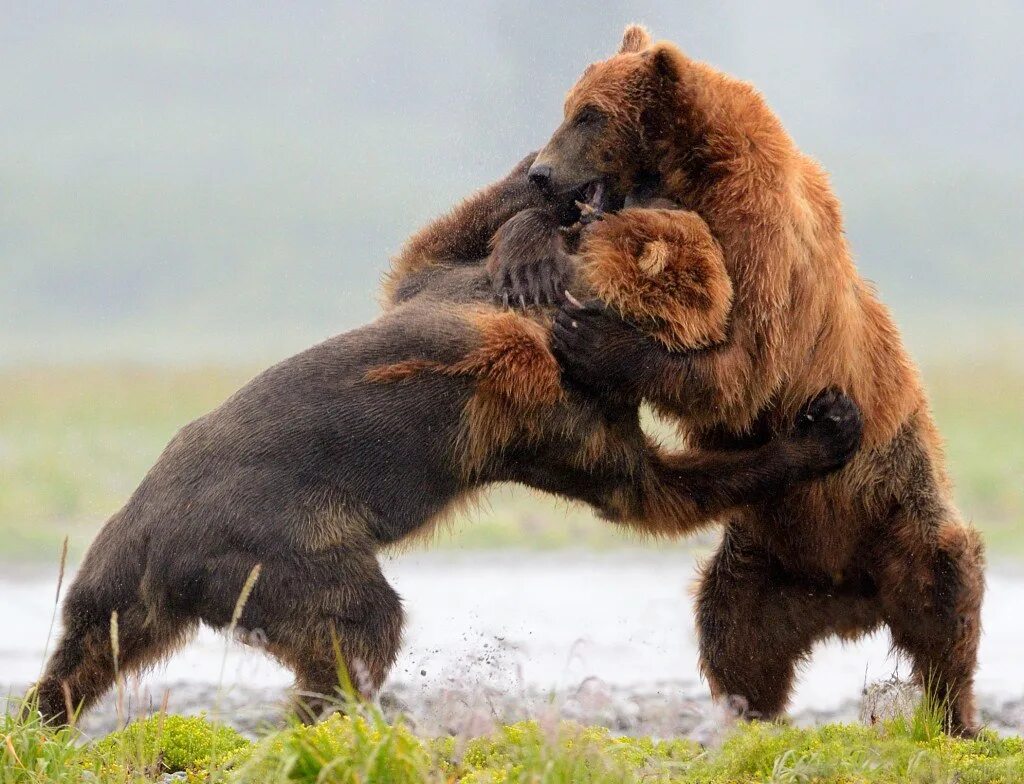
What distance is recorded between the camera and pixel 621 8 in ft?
99.1

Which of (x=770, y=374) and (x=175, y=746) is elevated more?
(x=770, y=374)

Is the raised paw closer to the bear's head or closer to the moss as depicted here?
the bear's head

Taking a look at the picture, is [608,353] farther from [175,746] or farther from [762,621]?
[175,746]

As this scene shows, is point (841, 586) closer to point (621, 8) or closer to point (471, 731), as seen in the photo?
point (471, 731)

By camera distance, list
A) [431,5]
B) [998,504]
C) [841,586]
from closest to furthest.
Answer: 1. [841,586]
2. [998,504]
3. [431,5]

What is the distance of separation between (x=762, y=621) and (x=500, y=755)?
5.73ft

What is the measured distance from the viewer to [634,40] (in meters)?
6.11

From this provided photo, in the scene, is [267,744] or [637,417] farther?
[637,417]

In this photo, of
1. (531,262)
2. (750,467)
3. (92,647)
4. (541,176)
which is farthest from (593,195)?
(92,647)

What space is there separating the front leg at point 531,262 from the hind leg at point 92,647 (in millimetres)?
1811

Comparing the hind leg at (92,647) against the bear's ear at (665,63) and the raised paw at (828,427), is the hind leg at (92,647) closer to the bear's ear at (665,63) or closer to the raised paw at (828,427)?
the raised paw at (828,427)

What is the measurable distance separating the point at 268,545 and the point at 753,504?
2032 millimetres

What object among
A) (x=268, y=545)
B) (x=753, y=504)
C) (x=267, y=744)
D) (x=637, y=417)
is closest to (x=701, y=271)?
(x=637, y=417)

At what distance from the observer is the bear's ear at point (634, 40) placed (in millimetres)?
6078
